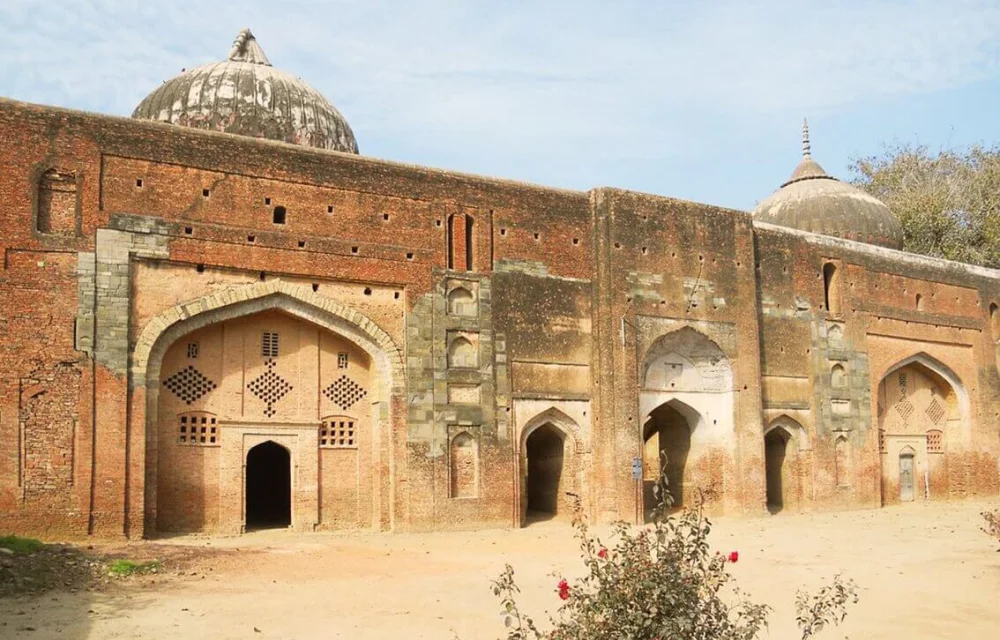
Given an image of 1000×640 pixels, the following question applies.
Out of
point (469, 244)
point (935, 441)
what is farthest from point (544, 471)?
point (935, 441)

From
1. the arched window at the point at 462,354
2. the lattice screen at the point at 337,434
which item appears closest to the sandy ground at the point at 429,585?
the lattice screen at the point at 337,434

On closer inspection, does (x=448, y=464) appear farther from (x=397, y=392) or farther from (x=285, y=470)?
(x=285, y=470)

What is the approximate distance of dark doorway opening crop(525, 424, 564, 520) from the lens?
16.7 m

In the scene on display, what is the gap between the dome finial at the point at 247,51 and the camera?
1825 centimetres

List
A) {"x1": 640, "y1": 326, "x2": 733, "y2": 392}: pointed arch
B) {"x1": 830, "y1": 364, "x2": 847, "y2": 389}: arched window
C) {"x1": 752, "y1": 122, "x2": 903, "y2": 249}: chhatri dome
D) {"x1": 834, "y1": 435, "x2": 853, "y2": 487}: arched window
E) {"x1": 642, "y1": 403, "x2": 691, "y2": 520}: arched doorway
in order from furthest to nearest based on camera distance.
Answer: {"x1": 752, "y1": 122, "x2": 903, "y2": 249}: chhatri dome, {"x1": 830, "y1": 364, "x2": 847, "y2": 389}: arched window, {"x1": 834, "y1": 435, "x2": 853, "y2": 487}: arched window, {"x1": 642, "y1": 403, "x2": 691, "y2": 520}: arched doorway, {"x1": 640, "y1": 326, "x2": 733, "y2": 392}: pointed arch

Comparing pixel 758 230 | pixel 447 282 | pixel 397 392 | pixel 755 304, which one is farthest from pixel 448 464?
pixel 758 230

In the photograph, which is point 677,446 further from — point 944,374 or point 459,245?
point 944,374

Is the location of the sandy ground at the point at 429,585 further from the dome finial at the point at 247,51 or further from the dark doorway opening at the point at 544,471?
the dome finial at the point at 247,51

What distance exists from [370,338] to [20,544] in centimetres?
559

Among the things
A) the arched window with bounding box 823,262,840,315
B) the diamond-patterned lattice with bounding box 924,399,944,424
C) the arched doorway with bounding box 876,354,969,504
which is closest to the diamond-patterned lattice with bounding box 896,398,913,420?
the arched doorway with bounding box 876,354,969,504

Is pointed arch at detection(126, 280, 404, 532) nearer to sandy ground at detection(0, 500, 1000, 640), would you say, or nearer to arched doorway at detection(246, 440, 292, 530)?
sandy ground at detection(0, 500, 1000, 640)

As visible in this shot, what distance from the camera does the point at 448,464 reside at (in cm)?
1478

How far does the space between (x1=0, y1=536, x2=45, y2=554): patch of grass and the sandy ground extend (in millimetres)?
1109

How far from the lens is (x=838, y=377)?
19734 mm
